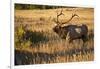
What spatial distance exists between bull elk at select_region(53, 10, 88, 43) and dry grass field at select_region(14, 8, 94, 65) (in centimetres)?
3

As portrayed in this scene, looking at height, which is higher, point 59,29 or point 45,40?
point 59,29

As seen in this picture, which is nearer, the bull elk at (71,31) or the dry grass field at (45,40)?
the dry grass field at (45,40)

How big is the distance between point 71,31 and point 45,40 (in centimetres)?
31

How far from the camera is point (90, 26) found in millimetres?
2186

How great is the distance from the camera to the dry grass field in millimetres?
1924

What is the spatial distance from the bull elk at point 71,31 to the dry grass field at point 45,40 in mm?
35

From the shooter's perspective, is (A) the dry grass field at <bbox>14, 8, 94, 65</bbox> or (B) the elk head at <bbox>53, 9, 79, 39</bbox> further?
(B) the elk head at <bbox>53, 9, 79, 39</bbox>

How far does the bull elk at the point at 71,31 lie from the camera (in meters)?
2.06

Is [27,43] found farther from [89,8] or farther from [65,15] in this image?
[89,8]

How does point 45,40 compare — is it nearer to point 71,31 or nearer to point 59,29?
point 59,29

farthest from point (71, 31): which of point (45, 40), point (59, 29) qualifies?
point (45, 40)

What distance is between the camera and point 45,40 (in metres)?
2.01

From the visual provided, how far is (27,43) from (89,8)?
2.61 feet

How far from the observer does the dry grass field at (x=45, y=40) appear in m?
1.92
